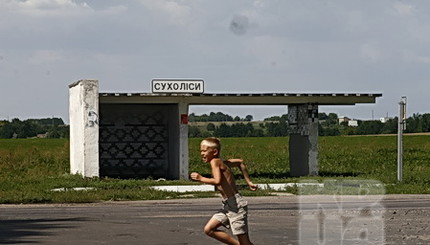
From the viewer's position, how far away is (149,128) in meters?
39.3

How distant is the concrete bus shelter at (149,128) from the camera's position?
34125 millimetres

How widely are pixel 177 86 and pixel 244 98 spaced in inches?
110

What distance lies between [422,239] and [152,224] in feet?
17.1

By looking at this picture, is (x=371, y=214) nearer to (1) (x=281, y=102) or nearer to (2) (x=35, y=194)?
(2) (x=35, y=194)

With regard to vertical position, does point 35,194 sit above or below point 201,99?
below

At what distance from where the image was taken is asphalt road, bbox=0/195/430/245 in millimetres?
16119

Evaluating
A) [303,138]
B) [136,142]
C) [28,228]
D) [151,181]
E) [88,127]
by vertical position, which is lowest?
[28,228]

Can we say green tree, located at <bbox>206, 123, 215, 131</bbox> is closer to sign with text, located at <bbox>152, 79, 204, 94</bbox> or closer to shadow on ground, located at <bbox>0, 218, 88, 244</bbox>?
sign with text, located at <bbox>152, 79, 204, 94</bbox>

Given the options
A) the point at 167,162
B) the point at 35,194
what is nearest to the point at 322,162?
the point at 167,162

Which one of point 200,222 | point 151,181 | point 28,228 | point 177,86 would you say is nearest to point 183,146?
point 177,86

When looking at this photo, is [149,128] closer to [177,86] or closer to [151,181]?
[177,86]

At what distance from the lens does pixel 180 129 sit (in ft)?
117

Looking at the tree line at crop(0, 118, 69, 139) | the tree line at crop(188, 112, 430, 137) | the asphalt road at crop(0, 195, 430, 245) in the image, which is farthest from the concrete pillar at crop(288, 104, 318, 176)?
the tree line at crop(0, 118, 69, 139)

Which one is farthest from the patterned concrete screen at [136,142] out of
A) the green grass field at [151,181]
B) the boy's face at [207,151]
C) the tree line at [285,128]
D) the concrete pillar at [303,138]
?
the tree line at [285,128]
